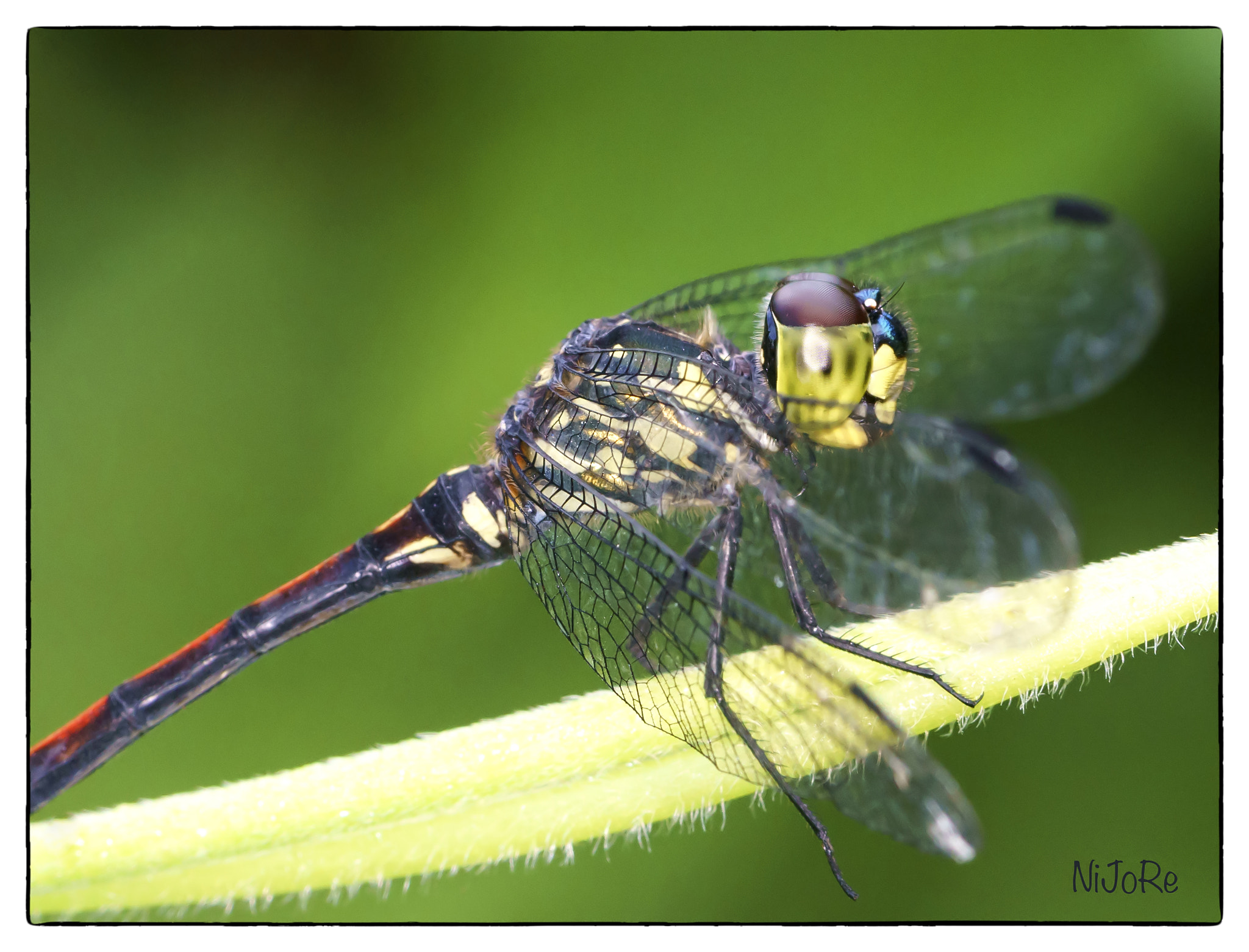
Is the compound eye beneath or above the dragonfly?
above

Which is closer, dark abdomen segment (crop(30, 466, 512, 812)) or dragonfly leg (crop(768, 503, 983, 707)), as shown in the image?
dragonfly leg (crop(768, 503, 983, 707))

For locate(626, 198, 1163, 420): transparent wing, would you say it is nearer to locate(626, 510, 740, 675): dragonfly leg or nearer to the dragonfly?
the dragonfly

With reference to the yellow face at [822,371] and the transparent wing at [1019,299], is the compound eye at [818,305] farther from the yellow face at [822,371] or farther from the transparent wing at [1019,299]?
the transparent wing at [1019,299]

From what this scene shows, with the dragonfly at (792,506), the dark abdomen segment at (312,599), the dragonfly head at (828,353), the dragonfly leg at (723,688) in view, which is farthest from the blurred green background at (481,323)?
the dragonfly head at (828,353)

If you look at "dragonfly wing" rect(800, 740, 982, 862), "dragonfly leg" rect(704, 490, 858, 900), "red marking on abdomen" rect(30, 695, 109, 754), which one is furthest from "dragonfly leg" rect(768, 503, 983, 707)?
"red marking on abdomen" rect(30, 695, 109, 754)

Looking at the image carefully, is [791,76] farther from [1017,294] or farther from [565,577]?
[565,577]

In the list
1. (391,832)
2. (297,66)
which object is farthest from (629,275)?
(391,832)

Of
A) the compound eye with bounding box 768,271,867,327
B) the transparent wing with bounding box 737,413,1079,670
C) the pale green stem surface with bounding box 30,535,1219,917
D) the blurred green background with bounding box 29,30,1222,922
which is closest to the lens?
the pale green stem surface with bounding box 30,535,1219,917

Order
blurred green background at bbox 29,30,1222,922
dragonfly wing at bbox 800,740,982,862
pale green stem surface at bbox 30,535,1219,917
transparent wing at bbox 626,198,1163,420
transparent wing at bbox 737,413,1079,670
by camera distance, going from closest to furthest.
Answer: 1. pale green stem surface at bbox 30,535,1219,917
2. dragonfly wing at bbox 800,740,982,862
3. transparent wing at bbox 737,413,1079,670
4. blurred green background at bbox 29,30,1222,922
5. transparent wing at bbox 626,198,1163,420

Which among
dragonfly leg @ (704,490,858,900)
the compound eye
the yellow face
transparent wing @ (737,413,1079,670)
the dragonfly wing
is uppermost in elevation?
the compound eye
